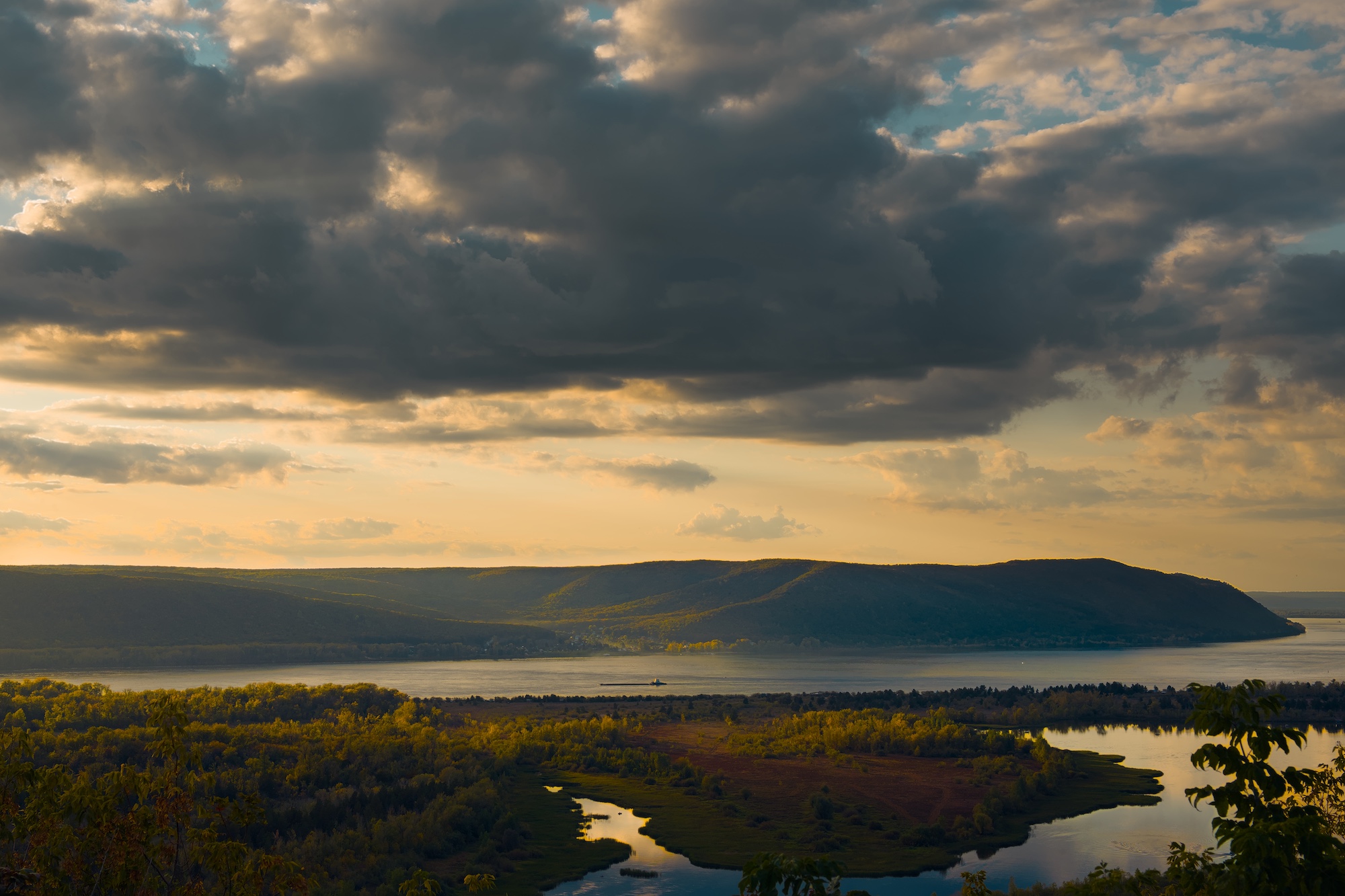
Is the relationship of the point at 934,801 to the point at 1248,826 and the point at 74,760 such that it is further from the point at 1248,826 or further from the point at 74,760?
the point at 1248,826

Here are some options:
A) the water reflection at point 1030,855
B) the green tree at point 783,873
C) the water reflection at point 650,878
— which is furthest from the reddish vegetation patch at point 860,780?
the green tree at point 783,873

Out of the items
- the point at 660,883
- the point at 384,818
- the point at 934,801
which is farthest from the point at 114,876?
the point at 934,801

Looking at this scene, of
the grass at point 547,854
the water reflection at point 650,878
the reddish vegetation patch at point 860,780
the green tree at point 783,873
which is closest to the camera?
the green tree at point 783,873

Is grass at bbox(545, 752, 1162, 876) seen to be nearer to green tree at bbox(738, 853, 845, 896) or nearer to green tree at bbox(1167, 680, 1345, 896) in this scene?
green tree at bbox(738, 853, 845, 896)

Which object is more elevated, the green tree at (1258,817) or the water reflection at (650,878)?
the green tree at (1258,817)

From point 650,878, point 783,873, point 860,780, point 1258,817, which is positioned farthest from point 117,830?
point 860,780

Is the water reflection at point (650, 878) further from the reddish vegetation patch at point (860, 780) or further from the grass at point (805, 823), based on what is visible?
the reddish vegetation patch at point (860, 780)

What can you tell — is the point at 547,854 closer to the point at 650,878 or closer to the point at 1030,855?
the point at 650,878
